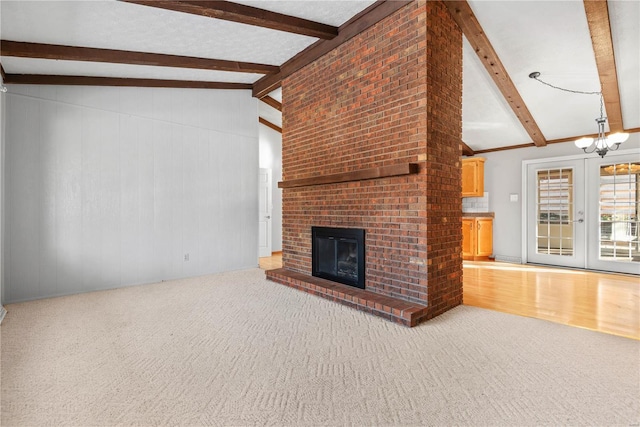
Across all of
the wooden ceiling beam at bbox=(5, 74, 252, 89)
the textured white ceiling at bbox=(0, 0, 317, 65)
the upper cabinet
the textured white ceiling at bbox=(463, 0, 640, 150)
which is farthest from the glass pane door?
the wooden ceiling beam at bbox=(5, 74, 252, 89)

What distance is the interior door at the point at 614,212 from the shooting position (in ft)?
16.9

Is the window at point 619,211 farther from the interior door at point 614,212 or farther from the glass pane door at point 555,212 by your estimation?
the glass pane door at point 555,212

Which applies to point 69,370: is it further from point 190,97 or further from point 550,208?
point 550,208

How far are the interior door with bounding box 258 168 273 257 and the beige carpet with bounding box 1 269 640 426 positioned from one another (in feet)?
13.2

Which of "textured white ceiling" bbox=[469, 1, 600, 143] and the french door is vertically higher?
"textured white ceiling" bbox=[469, 1, 600, 143]

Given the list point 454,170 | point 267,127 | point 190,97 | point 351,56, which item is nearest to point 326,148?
point 351,56

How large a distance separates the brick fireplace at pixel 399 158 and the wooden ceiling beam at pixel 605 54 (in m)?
1.20

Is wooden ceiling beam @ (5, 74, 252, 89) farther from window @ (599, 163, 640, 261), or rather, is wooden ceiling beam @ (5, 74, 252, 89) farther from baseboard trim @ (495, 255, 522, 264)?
window @ (599, 163, 640, 261)

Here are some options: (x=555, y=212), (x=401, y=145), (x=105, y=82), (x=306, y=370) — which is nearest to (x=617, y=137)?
(x=555, y=212)

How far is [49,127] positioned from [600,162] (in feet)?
26.3

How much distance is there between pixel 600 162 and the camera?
549 centimetres

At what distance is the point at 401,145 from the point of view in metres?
3.11

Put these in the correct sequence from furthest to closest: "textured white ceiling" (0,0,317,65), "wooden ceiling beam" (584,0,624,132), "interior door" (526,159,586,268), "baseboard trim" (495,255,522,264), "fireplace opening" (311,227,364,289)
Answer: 1. "baseboard trim" (495,255,522,264)
2. "interior door" (526,159,586,268)
3. "fireplace opening" (311,227,364,289)
4. "wooden ceiling beam" (584,0,624,132)
5. "textured white ceiling" (0,0,317,65)

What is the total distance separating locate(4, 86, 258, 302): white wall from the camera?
3.67 m
